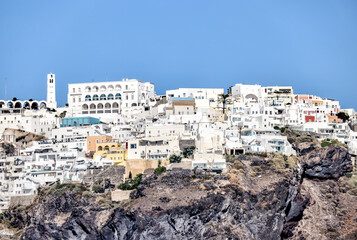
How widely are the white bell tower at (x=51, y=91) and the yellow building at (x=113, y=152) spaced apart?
22.7m

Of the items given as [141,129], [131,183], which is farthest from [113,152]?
[141,129]

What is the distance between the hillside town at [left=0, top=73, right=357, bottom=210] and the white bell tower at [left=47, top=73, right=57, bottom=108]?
124 mm

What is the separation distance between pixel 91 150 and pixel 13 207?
423 inches

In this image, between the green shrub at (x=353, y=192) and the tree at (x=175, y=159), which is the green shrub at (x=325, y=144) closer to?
the green shrub at (x=353, y=192)

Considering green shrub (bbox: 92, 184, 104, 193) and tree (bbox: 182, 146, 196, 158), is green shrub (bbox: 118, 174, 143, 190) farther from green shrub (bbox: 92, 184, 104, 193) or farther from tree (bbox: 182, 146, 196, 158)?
tree (bbox: 182, 146, 196, 158)

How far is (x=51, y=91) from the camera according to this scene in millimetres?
99062

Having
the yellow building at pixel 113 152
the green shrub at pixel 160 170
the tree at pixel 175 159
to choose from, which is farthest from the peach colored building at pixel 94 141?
the green shrub at pixel 160 170

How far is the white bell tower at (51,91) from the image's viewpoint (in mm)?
97794

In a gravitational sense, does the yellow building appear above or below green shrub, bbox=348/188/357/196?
above

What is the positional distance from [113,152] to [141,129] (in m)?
9.53

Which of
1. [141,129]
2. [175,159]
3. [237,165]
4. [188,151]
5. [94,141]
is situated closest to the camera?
[237,165]

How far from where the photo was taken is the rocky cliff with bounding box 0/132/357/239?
60938mm

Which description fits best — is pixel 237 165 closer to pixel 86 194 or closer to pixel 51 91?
pixel 86 194

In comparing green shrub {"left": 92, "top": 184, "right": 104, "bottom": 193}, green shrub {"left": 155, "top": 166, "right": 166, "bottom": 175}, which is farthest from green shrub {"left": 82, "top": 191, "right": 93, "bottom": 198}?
green shrub {"left": 155, "top": 166, "right": 166, "bottom": 175}
